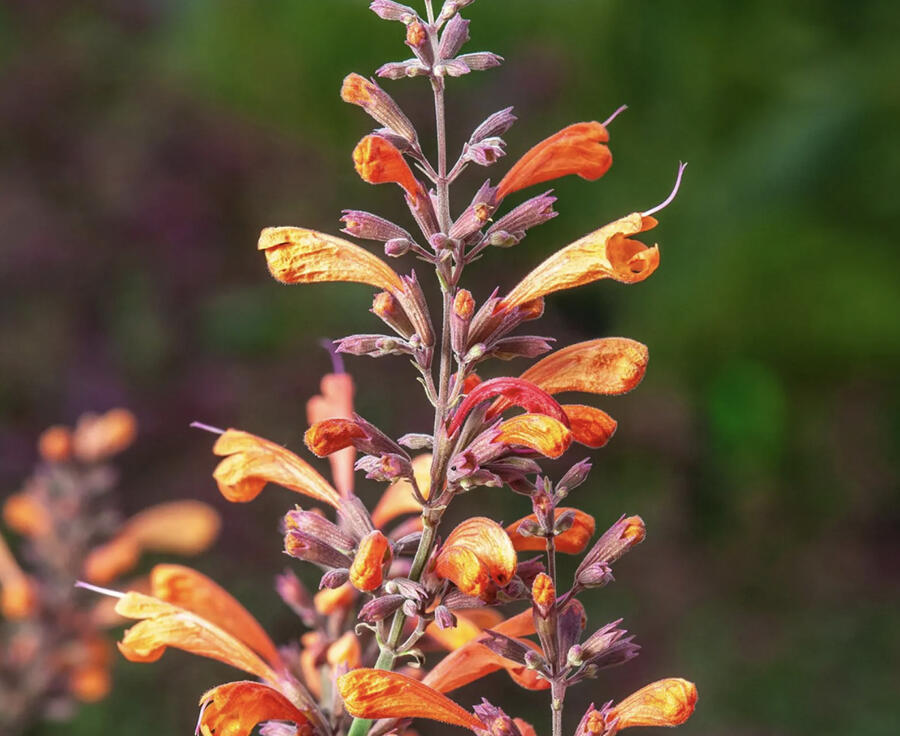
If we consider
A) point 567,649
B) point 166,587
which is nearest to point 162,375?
point 166,587

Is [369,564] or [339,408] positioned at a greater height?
[339,408]

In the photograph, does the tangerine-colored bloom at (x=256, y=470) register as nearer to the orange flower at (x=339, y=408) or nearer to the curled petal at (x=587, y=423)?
the orange flower at (x=339, y=408)

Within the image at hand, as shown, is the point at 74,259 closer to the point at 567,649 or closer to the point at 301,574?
the point at 301,574

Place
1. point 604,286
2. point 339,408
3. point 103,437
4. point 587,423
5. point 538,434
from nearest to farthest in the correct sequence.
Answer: point 538,434 < point 587,423 < point 339,408 < point 103,437 < point 604,286

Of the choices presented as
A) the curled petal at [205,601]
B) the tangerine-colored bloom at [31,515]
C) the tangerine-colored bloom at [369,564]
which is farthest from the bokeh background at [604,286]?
the tangerine-colored bloom at [369,564]

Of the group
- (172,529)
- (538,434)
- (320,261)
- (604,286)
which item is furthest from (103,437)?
(604,286)

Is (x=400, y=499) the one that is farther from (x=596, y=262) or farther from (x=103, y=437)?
(x=103, y=437)
